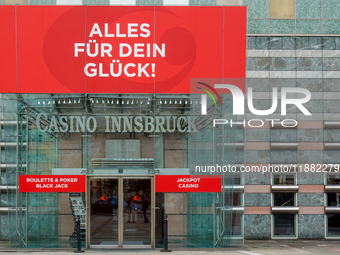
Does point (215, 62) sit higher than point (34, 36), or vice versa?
point (34, 36)

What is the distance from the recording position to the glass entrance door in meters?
12.0

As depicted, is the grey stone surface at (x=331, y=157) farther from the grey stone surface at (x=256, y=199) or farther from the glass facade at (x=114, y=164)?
the glass facade at (x=114, y=164)

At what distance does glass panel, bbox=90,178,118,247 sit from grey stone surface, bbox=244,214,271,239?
4.79 metres

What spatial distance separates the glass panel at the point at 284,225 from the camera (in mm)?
13742

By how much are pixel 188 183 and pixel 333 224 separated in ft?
19.5

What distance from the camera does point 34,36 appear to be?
478 inches

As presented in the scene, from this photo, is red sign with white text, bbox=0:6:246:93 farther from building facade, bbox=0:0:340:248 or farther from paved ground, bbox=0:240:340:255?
paved ground, bbox=0:240:340:255

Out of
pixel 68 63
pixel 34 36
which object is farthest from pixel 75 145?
pixel 34 36

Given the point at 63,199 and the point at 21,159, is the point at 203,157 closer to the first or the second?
the point at 63,199

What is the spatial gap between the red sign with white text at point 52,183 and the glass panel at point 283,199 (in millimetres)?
6888

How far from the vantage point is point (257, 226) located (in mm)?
13641

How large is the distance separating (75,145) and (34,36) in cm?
374

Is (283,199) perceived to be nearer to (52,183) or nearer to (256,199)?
(256,199)

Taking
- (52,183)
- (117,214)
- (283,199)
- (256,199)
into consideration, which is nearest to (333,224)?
(283,199)
